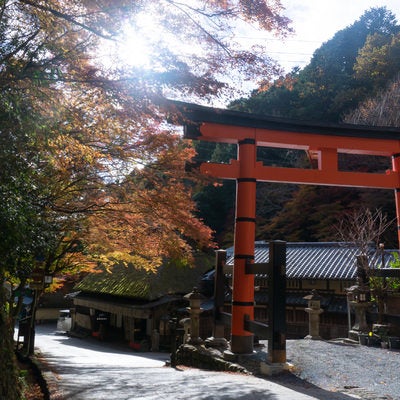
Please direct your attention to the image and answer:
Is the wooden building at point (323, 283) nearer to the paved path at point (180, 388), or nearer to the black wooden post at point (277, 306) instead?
the black wooden post at point (277, 306)

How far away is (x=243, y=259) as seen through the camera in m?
8.12

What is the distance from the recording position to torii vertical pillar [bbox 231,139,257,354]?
801 centimetres

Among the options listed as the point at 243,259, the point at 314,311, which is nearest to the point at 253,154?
the point at 243,259

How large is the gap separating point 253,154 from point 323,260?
11.0 m

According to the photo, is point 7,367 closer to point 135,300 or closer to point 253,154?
point 253,154

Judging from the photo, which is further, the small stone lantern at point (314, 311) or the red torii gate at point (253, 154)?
the small stone lantern at point (314, 311)

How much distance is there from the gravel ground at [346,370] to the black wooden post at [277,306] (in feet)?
1.27

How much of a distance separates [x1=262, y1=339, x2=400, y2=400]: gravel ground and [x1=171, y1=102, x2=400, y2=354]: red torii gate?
1267 mm

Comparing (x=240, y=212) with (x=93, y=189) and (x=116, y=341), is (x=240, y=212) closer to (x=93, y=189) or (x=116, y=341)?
(x=93, y=189)

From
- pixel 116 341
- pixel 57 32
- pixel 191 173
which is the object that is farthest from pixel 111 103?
pixel 116 341

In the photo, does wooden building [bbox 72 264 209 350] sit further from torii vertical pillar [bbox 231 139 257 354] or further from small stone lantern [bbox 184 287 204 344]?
torii vertical pillar [bbox 231 139 257 354]

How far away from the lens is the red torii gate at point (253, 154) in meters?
8.08

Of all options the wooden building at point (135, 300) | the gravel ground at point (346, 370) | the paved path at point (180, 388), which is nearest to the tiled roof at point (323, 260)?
the wooden building at point (135, 300)

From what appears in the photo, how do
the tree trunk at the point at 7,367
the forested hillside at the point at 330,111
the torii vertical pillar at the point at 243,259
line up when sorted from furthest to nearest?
the forested hillside at the point at 330,111 → the torii vertical pillar at the point at 243,259 → the tree trunk at the point at 7,367
